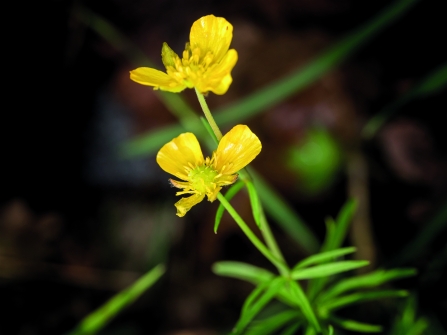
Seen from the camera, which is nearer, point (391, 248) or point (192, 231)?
point (391, 248)

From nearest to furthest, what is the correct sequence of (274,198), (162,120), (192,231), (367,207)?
1. (274,198)
2. (367,207)
3. (192,231)
4. (162,120)

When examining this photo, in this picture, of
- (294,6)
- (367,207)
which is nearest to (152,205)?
(367,207)

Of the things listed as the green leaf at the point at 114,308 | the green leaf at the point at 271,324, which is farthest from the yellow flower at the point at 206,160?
the green leaf at the point at 114,308

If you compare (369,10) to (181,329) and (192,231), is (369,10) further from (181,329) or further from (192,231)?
(181,329)

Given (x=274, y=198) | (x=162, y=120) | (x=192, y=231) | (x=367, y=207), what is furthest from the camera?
(x=162, y=120)

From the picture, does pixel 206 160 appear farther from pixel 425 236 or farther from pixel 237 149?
pixel 425 236

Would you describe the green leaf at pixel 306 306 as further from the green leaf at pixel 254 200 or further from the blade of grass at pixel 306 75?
the blade of grass at pixel 306 75

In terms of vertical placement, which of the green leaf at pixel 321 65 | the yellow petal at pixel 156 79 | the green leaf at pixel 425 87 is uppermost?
the green leaf at pixel 321 65

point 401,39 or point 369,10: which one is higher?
point 369,10

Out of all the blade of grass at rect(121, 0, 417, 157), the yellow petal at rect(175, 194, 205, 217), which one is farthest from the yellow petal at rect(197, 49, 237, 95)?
the blade of grass at rect(121, 0, 417, 157)
